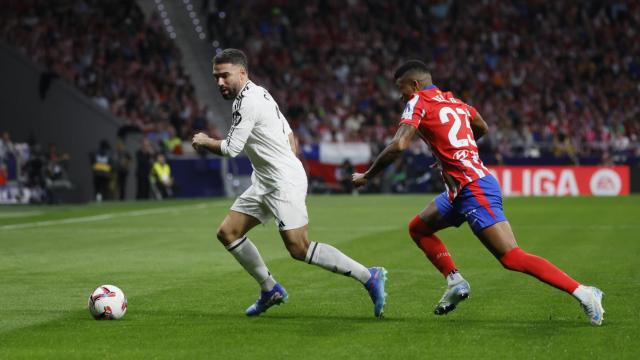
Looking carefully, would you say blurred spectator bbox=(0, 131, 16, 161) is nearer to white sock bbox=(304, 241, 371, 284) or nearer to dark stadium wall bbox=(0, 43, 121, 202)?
dark stadium wall bbox=(0, 43, 121, 202)

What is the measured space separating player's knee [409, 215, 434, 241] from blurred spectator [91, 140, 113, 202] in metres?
27.3

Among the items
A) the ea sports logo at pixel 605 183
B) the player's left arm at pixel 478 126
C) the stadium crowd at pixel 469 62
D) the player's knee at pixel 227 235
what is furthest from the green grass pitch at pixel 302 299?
the stadium crowd at pixel 469 62

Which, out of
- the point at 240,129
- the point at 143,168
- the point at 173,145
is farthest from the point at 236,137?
the point at 173,145

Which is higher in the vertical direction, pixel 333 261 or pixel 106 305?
pixel 333 261

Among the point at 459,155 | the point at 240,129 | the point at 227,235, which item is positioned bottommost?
the point at 227,235

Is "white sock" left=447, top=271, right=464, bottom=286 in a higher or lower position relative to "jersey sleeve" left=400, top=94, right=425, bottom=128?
lower

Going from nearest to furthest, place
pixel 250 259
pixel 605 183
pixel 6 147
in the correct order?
pixel 250 259
pixel 6 147
pixel 605 183

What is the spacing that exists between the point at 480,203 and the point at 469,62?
37157mm

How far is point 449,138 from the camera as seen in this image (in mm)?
9141

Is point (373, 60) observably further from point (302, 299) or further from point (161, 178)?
point (302, 299)

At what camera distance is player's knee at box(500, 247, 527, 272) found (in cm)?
882

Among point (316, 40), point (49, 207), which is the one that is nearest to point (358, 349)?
point (49, 207)

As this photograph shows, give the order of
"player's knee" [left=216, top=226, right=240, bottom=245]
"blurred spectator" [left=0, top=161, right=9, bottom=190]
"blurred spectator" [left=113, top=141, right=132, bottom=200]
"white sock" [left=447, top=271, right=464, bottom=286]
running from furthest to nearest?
"blurred spectator" [left=113, top=141, right=132, bottom=200] → "blurred spectator" [left=0, top=161, right=9, bottom=190] → "player's knee" [left=216, top=226, right=240, bottom=245] → "white sock" [left=447, top=271, right=464, bottom=286]

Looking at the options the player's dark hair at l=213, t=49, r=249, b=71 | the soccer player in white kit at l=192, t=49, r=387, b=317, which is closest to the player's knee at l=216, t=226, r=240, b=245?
the soccer player in white kit at l=192, t=49, r=387, b=317
